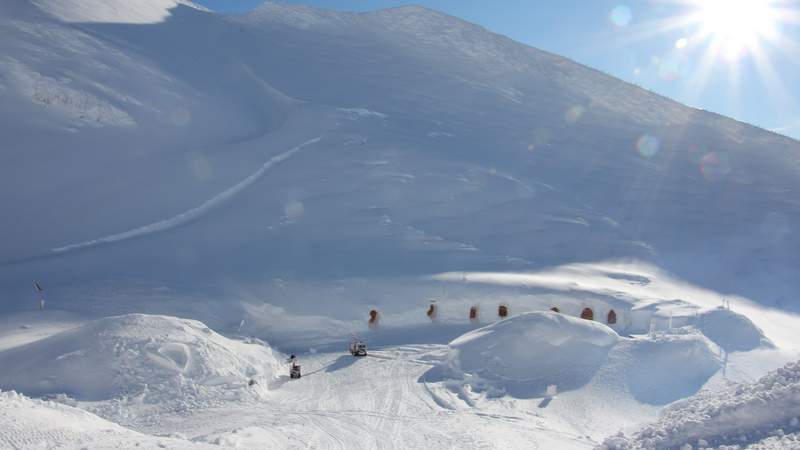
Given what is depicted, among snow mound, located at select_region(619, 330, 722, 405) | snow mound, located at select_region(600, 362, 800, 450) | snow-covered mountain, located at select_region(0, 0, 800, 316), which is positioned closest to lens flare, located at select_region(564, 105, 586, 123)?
snow-covered mountain, located at select_region(0, 0, 800, 316)

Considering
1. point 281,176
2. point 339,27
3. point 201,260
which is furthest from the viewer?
point 339,27

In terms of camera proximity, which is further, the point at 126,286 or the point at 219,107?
the point at 219,107

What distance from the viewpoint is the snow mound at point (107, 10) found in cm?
3341

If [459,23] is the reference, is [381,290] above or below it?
below

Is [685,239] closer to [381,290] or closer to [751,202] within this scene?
[751,202]

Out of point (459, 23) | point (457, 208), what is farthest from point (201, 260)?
point (459, 23)

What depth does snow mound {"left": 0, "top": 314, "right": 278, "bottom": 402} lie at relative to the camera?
10.2 m

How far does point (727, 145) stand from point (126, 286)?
3076 centimetres

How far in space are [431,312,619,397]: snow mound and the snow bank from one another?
19.5 ft

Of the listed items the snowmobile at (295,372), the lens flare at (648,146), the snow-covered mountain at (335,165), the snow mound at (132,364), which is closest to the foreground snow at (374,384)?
the snow mound at (132,364)

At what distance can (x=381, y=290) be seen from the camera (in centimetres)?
1648

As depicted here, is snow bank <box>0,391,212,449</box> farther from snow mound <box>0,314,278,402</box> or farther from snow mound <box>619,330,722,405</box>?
snow mound <box>619,330,722,405</box>

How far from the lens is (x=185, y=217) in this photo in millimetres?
20297

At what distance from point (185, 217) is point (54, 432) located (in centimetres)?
1447
